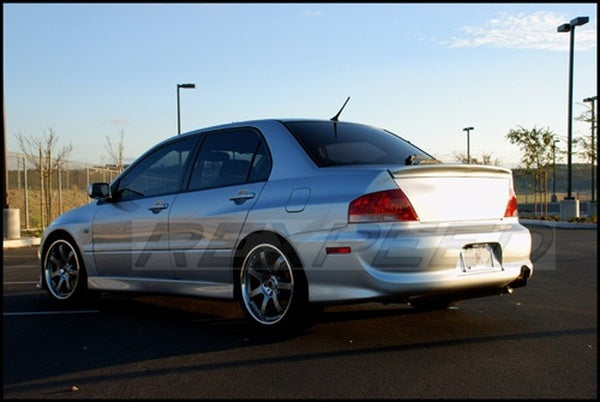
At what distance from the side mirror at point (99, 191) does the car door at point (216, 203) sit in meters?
1.06

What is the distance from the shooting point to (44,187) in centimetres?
2069

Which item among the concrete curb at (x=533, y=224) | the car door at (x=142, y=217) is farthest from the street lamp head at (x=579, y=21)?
the car door at (x=142, y=217)

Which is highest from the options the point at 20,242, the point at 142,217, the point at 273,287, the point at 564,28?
the point at 564,28

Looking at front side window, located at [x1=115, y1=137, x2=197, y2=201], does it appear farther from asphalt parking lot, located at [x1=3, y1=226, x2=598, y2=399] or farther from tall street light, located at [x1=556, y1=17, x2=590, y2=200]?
tall street light, located at [x1=556, y1=17, x2=590, y2=200]

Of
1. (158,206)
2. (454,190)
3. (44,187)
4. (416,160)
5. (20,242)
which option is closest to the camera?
(454,190)

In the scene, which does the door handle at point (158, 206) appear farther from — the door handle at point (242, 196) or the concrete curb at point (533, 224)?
the concrete curb at point (533, 224)

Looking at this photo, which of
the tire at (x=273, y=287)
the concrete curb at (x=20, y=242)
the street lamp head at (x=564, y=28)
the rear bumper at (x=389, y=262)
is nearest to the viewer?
the rear bumper at (x=389, y=262)

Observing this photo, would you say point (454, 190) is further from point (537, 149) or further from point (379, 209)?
point (537, 149)

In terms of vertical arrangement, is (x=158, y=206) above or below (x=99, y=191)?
below

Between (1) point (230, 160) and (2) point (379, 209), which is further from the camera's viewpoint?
(1) point (230, 160)

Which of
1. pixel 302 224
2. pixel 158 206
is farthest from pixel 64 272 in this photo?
pixel 302 224

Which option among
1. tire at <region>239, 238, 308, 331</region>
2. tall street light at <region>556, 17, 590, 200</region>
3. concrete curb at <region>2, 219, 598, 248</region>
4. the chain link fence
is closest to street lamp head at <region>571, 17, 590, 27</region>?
tall street light at <region>556, 17, 590, 200</region>

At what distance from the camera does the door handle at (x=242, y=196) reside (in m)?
5.21

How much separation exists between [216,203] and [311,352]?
163 centimetres
